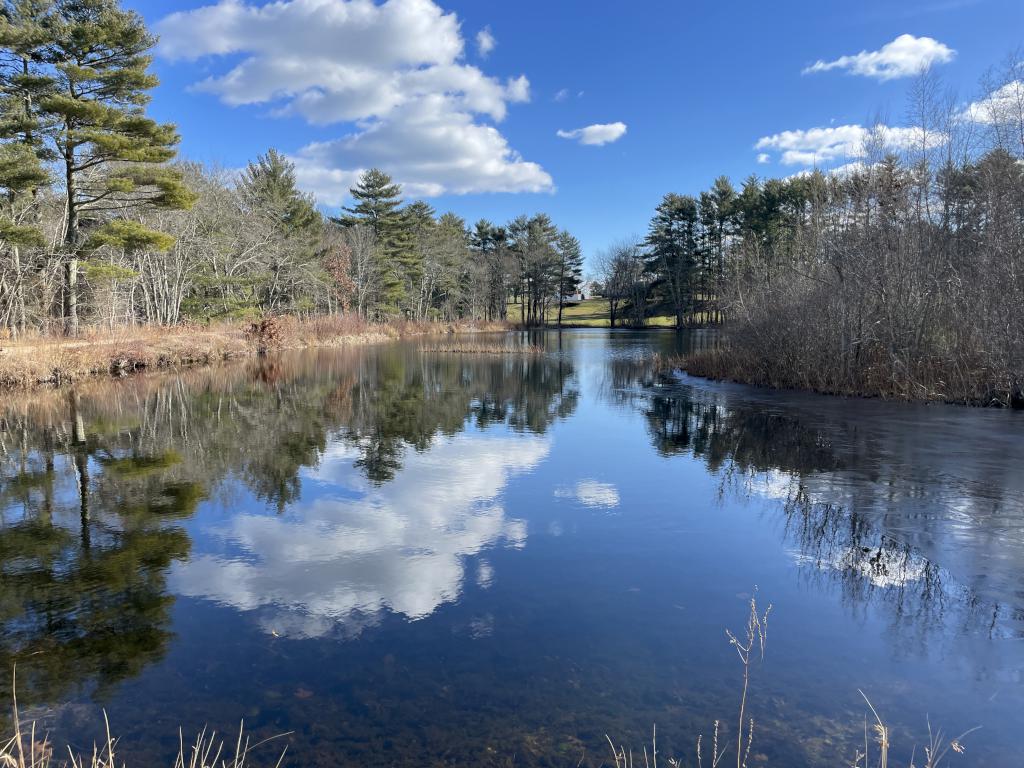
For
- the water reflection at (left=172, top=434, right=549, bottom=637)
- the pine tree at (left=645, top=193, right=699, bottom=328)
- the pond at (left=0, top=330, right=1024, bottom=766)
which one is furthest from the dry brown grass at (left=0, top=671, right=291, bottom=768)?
the pine tree at (left=645, top=193, right=699, bottom=328)

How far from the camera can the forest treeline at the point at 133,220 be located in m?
19.7

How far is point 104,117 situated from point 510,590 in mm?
22331

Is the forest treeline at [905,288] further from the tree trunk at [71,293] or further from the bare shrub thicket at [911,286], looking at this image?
the tree trunk at [71,293]

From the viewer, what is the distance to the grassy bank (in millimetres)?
17594

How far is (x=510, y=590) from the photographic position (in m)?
5.44

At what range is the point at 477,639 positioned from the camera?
15.2ft

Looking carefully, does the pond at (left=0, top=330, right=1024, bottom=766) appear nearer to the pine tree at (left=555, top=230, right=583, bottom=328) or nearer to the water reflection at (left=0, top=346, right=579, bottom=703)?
the water reflection at (left=0, top=346, right=579, bottom=703)

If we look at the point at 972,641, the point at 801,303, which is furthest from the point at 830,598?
the point at 801,303

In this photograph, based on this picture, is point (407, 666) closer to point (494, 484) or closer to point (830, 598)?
point (830, 598)

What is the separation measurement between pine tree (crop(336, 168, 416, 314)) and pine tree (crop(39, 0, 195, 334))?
32.2m

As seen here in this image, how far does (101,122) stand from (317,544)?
A: 2075cm

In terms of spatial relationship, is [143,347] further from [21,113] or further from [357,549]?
[357,549]

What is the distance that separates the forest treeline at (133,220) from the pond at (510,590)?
12.4 m

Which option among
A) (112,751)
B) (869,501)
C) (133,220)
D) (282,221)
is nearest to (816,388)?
(869,501)
